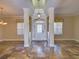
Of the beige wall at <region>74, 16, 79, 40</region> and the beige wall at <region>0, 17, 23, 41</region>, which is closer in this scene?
the beige wall at <region>74, 16, 79, 40</region>

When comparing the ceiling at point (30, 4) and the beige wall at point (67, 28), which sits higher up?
the ceiling at point (30, 4)

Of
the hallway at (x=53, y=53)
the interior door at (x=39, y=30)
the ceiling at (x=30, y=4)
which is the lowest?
the hallway at (x=53, y=53)

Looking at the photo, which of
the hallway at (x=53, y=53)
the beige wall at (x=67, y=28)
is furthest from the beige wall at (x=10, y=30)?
the hallway at (x=53, y=53)

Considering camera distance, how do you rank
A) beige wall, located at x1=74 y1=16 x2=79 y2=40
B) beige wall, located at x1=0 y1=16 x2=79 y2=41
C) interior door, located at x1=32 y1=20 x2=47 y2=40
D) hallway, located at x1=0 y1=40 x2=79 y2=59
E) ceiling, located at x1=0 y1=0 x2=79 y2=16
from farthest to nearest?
interior door, located at x1=32 y1=20 x2=47 y2=40
beige wall, located at x1=0 y1=16 x2=79 y2=41
beige wall, located at x1=74 y1=16 x2=79 y2=40
ceiling, located at x1=0 y1=0 x2=79 y2=16
hallway, located at x1=0 y1=40 x2=79 y2=59

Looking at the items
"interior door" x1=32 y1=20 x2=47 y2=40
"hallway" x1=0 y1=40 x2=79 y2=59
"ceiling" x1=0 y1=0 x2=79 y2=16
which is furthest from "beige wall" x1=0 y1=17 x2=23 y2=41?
"hallway" x1=0 y1=40 x2=79 y2=59

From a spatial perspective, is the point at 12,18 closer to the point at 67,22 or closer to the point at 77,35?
the point at 67,22

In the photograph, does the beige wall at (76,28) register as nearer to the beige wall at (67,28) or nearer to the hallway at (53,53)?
the beige wall at (67,28)

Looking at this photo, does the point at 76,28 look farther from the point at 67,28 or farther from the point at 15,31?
the point at 15,31

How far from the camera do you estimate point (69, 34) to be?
43.0 feet

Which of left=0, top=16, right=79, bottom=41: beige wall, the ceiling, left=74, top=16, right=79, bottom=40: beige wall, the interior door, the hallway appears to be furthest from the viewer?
the interior door

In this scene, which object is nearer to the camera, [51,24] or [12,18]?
[51,24]

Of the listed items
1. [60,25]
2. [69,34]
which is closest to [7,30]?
[60,25]

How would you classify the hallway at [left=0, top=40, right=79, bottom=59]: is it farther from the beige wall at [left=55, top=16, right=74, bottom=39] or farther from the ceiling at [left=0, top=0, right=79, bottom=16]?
the beige wall at [left=55, top=16, right=74, bottom=39]

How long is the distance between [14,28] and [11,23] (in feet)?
2.02
